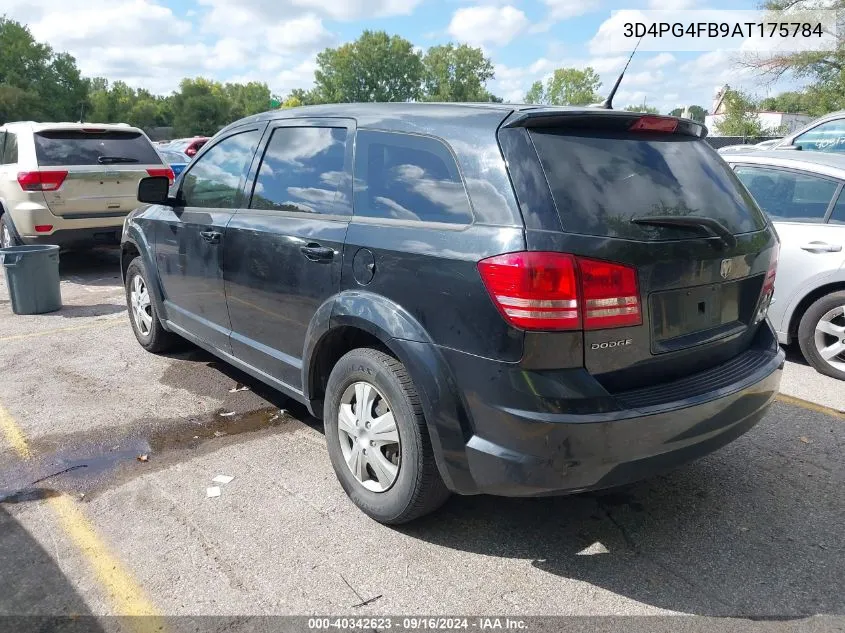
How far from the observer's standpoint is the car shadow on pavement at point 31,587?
2.56 m

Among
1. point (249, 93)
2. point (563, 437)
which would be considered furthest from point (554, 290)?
point (249, 93)

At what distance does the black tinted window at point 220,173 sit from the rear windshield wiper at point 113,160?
4709mm

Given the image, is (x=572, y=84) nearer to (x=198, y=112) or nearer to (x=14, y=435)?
(x=198, y=112)

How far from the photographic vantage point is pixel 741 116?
3853 cm

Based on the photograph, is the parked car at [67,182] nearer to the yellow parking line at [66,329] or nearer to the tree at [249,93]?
the yellow parking line at [66,329]

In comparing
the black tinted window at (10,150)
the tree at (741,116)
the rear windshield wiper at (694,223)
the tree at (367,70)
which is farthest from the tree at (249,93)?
the rear windshield wiper at (694,223)

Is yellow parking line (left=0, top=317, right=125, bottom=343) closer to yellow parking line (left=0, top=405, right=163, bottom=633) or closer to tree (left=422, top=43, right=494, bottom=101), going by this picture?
yellow parking line (left=0, top=405, right=163, bottom=633)

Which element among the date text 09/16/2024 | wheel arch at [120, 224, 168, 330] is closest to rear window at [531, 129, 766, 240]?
the date text 09/16/2024

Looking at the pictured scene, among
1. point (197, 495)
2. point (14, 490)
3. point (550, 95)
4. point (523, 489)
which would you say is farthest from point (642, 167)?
point (550, 95)

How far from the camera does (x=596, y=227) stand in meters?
2.54

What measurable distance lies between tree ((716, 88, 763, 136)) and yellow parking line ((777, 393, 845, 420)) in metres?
37.3

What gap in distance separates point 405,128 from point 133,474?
231 cm

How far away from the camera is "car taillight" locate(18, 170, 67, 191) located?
8281mm

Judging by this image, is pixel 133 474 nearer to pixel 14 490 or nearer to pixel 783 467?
pixel 14 490
